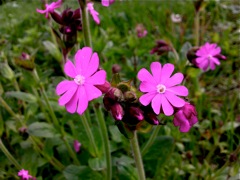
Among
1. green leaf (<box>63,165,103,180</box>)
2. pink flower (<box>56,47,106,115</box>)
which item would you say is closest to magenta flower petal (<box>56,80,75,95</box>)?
pink flower (<box>56,47,106,115</box>)

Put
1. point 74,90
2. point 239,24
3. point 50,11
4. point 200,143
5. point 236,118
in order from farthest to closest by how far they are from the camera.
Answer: point 239,24
point 236,118
point 200,143
point 50,11
point 74,90

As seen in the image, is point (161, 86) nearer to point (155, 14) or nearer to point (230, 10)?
point (155, 14)

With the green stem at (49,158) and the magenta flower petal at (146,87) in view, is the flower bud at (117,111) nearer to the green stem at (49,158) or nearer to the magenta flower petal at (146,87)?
the magenta flower petal at (146,87)

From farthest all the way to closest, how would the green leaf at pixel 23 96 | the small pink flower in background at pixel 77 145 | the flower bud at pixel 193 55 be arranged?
the small pink flower in background at pixel 77 145, the green leaf at pixel 23 96, the flower bud at pixel 193 55

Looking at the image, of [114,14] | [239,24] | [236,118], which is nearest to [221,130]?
[236,118]

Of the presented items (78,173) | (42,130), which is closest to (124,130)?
(78,173)

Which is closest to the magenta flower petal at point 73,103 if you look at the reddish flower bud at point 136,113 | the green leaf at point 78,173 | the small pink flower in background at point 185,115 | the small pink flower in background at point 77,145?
the reddish flower bud at point 136,113

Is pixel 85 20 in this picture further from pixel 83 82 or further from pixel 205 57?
pixel 205 57
